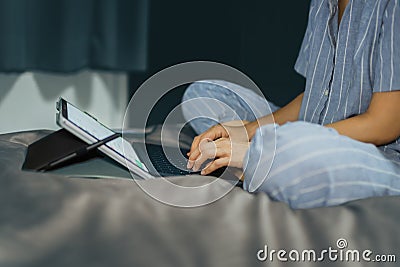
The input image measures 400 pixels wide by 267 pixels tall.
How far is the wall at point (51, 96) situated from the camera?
211cm

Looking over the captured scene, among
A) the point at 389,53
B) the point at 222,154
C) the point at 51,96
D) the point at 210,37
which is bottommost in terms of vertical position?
the point at 51,96

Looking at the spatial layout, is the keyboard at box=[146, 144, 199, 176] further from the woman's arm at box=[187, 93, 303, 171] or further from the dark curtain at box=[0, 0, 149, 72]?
the dark curtain at box=[0, 0, 149, 72]

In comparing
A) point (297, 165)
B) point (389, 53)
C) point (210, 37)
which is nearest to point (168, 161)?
point (297, 165)

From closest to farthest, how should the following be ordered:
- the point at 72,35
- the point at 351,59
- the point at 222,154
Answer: the point at 222,154 → the point at 351,59 → the point at 72,35

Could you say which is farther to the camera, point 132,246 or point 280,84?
point 280,84

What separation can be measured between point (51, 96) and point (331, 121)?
1.20 meters

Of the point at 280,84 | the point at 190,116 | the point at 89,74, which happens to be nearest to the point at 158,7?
the point at 89,74

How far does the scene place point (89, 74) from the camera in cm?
222

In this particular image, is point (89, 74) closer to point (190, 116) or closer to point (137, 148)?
point (190, 116)

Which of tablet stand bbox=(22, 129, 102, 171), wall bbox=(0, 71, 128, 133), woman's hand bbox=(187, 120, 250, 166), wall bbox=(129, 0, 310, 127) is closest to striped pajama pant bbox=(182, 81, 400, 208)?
woman's hand bbox=(187, 120, 250, 166)

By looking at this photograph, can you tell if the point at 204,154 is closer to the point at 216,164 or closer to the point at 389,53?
the point at 216,164

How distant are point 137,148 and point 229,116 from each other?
10.6 inches

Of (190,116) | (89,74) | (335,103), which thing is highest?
(335,103)

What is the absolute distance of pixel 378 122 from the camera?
1.07 m
